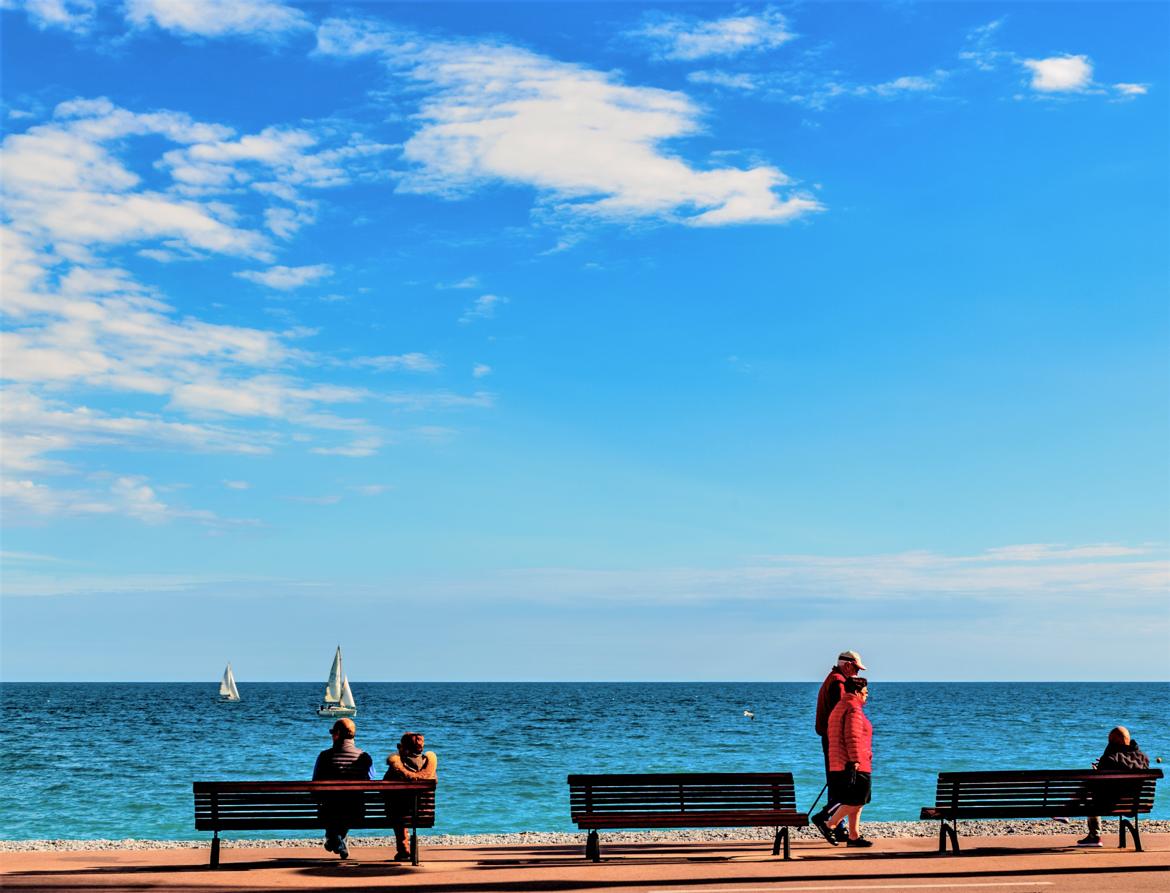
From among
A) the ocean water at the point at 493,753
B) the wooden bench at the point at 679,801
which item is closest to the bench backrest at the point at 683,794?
the wooden bench at the point at 679,801

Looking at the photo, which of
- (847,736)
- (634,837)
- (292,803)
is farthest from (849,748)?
(292,803)

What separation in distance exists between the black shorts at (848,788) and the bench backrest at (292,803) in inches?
162

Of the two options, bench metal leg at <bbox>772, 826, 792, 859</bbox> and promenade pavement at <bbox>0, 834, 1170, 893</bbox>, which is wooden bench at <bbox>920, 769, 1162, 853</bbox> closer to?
promenade pavement at <bbox>0, 834, 1170, 893</bbox>

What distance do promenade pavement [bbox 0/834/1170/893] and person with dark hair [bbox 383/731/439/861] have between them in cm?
27

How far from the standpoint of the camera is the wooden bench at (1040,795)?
1322 centimetres

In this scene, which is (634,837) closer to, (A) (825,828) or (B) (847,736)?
A: (A) (825,828)

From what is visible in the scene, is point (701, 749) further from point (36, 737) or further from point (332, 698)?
point (332, 698)

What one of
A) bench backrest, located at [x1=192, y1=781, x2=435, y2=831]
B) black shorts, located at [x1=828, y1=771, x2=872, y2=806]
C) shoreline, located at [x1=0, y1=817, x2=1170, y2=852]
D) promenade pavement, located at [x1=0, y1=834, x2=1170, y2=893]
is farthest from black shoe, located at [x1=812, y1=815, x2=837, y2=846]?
bench backrest, located at [x1=192, y1=781, x2=435, y2=831]

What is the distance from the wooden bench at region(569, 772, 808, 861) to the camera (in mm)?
12531

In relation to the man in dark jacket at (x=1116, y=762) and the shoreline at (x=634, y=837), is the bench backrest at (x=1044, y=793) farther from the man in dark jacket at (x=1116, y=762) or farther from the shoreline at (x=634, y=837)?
the shoreline at (x=634, y=837)

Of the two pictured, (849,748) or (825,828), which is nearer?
(849,748)

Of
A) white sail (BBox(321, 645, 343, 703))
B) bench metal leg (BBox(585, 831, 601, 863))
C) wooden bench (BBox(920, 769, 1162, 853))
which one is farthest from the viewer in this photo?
white sail (BBox(321, 645, 343, 703))

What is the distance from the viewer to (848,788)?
1291 cm

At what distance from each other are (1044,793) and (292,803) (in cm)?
788
